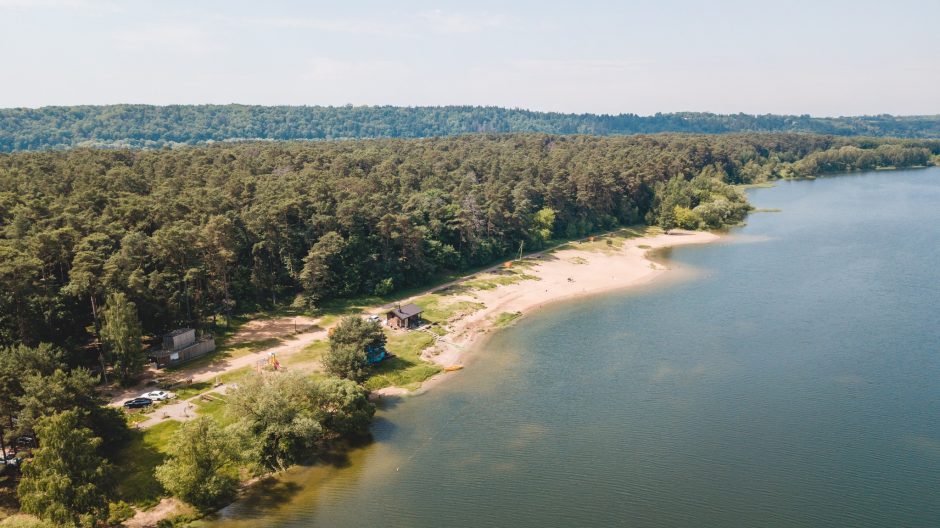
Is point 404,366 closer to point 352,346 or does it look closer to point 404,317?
point 352,346

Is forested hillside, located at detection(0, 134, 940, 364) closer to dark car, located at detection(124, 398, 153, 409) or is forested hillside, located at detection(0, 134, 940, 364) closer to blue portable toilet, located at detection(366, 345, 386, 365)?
dark car, located at detection(124, 398, 153, 409)

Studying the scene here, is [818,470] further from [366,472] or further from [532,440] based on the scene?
[366,472]

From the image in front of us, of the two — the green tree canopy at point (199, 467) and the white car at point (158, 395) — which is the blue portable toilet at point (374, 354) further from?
the green tree canopy at point (199, 467)

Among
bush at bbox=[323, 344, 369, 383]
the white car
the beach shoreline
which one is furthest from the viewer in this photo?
the beach shoreline

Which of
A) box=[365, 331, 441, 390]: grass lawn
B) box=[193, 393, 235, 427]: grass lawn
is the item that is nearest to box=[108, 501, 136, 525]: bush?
box=[193, 393, 235, 427]: grass lawn

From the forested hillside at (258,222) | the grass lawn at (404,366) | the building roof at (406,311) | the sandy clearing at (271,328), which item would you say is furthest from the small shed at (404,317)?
the forested hillside at (258,222)

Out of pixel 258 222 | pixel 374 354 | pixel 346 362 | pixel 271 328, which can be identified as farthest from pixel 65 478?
pixel 258 222
